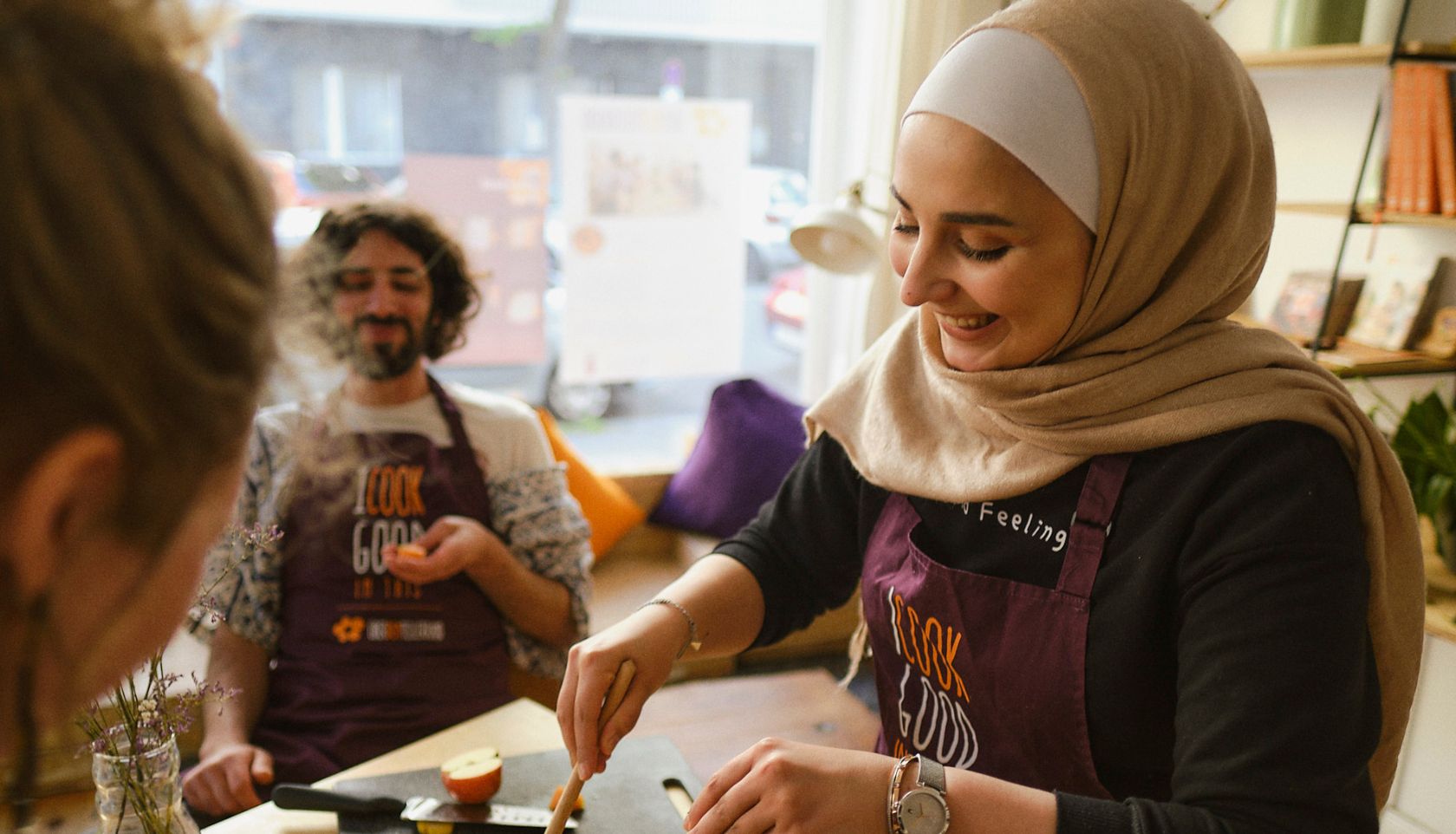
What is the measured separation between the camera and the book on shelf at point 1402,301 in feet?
8.30

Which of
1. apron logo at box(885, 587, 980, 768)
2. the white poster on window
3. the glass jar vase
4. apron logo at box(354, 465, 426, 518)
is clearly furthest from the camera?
the white poster on window

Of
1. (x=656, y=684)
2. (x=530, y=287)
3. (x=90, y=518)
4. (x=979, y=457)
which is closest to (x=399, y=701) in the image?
(x=656, y=684)

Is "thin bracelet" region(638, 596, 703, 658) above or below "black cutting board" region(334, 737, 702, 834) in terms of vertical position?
above

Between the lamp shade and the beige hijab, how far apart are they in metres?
1.41

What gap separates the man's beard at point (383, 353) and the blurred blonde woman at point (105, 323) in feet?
4.83

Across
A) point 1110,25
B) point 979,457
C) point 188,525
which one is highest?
point 1110,25

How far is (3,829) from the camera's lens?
609mm

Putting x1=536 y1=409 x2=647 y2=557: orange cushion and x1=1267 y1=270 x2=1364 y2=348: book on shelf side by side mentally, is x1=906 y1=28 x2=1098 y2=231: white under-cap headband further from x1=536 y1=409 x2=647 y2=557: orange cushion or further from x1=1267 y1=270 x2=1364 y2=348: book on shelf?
x1=536 y1=409 x2=647 y2=557: orange cushion

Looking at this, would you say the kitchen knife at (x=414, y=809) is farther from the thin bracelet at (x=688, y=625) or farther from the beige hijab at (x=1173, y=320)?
the beige hijab at (x=1173, y=320)

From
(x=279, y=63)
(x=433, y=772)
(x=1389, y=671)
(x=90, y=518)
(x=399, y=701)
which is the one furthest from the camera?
(x=279, y=63)

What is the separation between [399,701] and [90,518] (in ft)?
4.75

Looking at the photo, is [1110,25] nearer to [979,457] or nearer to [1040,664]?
[979,457]

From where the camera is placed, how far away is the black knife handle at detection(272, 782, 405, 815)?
1.18 metres

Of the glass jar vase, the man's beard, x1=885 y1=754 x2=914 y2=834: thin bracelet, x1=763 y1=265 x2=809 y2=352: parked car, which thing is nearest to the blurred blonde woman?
the glass jar vase
